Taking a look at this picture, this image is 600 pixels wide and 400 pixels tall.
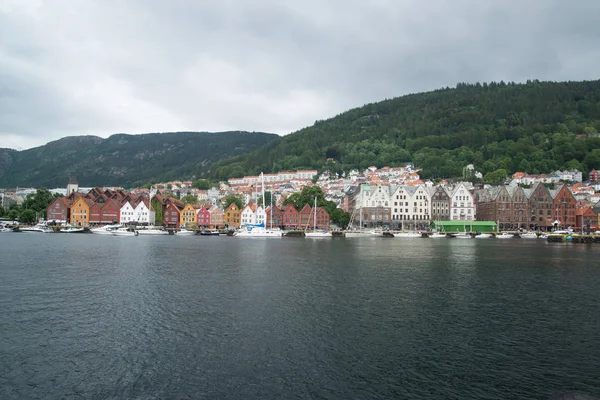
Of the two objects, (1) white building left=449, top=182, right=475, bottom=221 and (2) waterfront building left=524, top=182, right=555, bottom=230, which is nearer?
(2) waterfront building left=524, top=182, right=555, bottom=230

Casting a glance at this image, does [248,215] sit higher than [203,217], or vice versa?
[248,215]

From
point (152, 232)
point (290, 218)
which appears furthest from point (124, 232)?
point (290, 218)

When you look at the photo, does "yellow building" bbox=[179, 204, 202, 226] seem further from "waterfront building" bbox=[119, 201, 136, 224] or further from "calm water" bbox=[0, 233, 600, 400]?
"calm water" bbox=[0, 233, 600, 400]

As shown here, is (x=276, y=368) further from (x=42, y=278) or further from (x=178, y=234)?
(x=178, y=234)

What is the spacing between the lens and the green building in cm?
9856

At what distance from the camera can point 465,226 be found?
9888cm

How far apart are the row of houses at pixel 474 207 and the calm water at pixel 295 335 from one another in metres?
75.4

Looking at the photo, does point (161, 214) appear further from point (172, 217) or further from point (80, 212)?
point (80, 212)

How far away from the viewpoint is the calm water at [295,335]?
1226cm

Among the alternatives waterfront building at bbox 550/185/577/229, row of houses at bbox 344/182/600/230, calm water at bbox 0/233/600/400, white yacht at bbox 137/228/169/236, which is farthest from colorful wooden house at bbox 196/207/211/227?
waterfront building at bbox 550/185/577/229

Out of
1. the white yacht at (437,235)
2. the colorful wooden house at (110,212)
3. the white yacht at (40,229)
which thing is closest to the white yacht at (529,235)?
the white yacht at (437,235)

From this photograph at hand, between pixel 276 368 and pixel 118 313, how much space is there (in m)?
9.99

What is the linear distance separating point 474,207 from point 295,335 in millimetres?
101116

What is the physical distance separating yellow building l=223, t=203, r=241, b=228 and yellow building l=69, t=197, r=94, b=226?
118 feet
